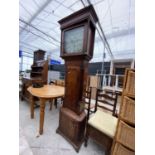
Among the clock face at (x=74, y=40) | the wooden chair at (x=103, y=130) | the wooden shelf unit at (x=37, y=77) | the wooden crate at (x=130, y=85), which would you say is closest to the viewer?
the wooden crate at (x=130, y=85)

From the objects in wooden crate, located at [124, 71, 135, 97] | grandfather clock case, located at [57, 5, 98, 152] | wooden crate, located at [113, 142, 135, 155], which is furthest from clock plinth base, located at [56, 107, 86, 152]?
wooden crate, located at [124, 71, 135, 97]

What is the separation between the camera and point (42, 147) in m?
1.38

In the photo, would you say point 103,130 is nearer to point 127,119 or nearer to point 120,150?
point 120,150

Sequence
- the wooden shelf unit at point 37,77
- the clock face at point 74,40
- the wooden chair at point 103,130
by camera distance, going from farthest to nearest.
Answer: the wooden shelf unit at point 37,77 < the clock face at point 74,40 < the wooden chair at point 103,130

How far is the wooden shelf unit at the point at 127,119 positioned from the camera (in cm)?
81

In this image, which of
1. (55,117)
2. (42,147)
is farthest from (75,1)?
(42,147)

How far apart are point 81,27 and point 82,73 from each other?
1.98 ft

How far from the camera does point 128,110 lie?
0.84 m

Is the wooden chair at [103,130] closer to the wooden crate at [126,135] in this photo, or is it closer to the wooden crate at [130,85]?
the wooden crate at [126,135]

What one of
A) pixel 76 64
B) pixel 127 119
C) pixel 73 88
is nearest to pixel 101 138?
pixel 127 119

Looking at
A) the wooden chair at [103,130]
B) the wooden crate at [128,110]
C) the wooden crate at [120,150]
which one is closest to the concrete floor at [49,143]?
the wooden chair at [103,130]

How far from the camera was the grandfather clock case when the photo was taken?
47.7 inches

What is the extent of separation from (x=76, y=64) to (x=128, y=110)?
0.83 m

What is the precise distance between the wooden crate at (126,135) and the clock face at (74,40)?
98cm
